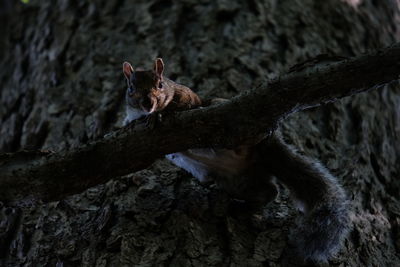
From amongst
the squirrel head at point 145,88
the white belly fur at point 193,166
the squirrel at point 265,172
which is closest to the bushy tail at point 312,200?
the squirrel at point 265,172

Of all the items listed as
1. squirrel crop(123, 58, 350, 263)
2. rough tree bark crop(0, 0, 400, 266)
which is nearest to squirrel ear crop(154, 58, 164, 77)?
squirrel crop(123, 58, 350, 263)

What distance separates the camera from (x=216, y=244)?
5.85ft

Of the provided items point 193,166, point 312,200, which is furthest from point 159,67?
point 312,200

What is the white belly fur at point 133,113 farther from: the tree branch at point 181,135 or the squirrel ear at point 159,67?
the tree branch at point 181,135

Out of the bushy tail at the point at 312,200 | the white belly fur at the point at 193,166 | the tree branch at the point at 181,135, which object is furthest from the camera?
A: the white belly fur at the point at 193,166

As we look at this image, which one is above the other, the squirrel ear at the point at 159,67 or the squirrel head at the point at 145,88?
the squirrel ear at the point at 159,67

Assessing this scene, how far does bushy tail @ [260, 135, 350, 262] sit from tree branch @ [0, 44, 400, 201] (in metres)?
0.29

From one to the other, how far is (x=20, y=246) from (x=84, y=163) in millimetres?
473

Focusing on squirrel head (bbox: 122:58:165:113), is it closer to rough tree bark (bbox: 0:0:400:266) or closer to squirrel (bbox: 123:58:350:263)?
squirrel (bbox: 123:58:350:263)

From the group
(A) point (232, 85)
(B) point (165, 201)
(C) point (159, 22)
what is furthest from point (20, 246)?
(C) point (159, 22)

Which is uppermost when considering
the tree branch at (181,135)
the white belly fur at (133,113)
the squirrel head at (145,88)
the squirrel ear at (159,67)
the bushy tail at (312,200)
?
the tree branch at (181,135)

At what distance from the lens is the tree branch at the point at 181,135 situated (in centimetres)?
164

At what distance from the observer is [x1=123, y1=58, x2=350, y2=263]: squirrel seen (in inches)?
72.6

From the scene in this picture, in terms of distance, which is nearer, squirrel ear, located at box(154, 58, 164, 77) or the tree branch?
the tree branch
